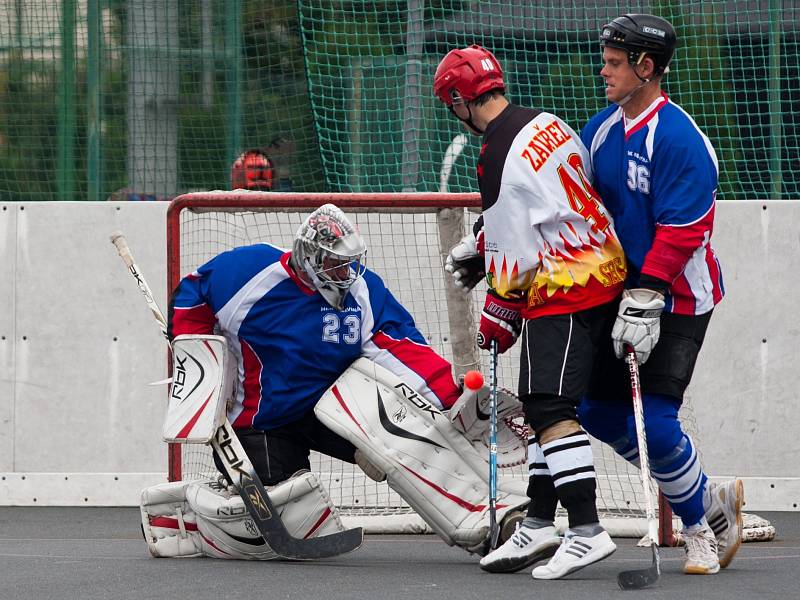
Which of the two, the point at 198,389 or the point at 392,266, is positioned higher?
the point at 392,266

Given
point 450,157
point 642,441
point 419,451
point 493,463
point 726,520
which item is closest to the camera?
point 642,441

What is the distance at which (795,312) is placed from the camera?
21.8 ft

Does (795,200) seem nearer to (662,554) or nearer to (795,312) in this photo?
(795,312)

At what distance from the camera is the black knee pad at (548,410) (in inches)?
166

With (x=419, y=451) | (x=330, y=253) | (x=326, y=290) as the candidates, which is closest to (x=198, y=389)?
(x=326, y=290)

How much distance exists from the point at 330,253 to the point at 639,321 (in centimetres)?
116

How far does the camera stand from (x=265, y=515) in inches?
189

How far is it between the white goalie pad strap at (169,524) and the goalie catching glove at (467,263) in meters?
1.21

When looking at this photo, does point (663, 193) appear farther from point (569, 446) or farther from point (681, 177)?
point (569, 446)

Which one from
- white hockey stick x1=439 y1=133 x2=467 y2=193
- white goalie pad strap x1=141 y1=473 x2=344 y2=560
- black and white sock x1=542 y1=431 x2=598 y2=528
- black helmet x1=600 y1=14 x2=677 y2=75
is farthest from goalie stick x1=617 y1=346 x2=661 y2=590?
white hockey stick x1=439 y1=133 x2=467 y2=193

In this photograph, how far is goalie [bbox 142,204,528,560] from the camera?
16.0 ft

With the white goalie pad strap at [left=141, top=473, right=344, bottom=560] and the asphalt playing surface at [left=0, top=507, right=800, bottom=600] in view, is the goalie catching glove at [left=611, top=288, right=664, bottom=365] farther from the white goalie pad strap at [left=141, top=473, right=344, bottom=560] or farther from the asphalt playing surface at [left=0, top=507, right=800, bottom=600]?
the white goalie pad strap at [left=141, top=473, right=344, bottom=560]

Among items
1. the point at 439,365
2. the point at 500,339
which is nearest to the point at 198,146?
the point at 439,365

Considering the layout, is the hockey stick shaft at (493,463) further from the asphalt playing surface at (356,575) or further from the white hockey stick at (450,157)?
the white hockey stick at (450,157)
